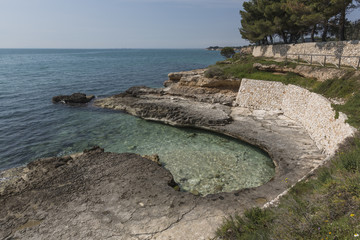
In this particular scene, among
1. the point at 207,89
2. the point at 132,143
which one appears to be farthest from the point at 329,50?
the point at 132,143

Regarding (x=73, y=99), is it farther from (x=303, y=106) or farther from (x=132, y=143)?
(x=303, y=106)

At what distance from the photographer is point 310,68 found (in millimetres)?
22484

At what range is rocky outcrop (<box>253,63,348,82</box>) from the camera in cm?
1923

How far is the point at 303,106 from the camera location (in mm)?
18953

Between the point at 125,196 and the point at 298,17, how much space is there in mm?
32100

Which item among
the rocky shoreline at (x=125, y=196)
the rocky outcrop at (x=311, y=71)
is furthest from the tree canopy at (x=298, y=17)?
the rocky shoreline at (x=125, y=196)

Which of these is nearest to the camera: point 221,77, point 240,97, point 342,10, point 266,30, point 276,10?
point 342,10

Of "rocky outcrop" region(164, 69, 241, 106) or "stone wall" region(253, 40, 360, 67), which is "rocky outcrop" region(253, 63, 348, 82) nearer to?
"stone wall" region(253, 40, 360, 67)

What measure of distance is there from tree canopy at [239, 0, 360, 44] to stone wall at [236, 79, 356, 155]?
33.0ft

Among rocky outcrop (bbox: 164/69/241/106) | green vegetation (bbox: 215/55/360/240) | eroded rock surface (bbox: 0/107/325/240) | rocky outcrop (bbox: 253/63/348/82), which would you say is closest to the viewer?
green vegetation (bbox: 215/55/360/240)

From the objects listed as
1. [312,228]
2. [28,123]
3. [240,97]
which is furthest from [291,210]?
[28,123]

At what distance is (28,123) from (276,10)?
126 ft

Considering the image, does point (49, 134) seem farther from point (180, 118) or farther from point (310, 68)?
point (310, 68)

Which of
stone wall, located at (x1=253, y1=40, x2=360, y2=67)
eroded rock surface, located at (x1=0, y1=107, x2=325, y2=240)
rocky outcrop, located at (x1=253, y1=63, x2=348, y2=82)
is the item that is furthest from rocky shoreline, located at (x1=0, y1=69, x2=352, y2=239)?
stone wall, located at (x1=253, y1=40, x2=360, y2=67)
